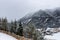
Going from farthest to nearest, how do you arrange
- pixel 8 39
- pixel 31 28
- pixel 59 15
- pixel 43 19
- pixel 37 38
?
pixel 59 15
pixel 43 19
pixel 31 28
pixel 37 38
pixel 8 39

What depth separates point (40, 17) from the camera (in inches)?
2525

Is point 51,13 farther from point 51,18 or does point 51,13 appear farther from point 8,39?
point 8,39

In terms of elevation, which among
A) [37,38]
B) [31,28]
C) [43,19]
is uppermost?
[43,19]

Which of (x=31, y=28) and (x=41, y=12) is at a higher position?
(x=41, y=12)

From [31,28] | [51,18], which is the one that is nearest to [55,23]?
[51,18]

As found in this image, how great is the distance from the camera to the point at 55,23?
208 feet

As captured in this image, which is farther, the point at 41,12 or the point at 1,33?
the point at 41,12

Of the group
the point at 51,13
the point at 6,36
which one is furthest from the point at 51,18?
the point at 6,36

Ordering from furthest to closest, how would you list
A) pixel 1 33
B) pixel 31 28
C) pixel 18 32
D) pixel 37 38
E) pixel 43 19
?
pixel 43 19
pixel 31 28
pixel 37 38
pixel 18 32
pixel 1 33

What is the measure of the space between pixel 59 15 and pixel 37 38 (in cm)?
4708

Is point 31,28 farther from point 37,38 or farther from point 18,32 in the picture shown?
point 18,32

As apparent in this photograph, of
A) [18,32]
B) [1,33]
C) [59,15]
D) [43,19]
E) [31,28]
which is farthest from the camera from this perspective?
[59,15]

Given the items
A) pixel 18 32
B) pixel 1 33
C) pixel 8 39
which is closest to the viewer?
pixel 8 39

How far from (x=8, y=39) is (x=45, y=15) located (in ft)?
179
